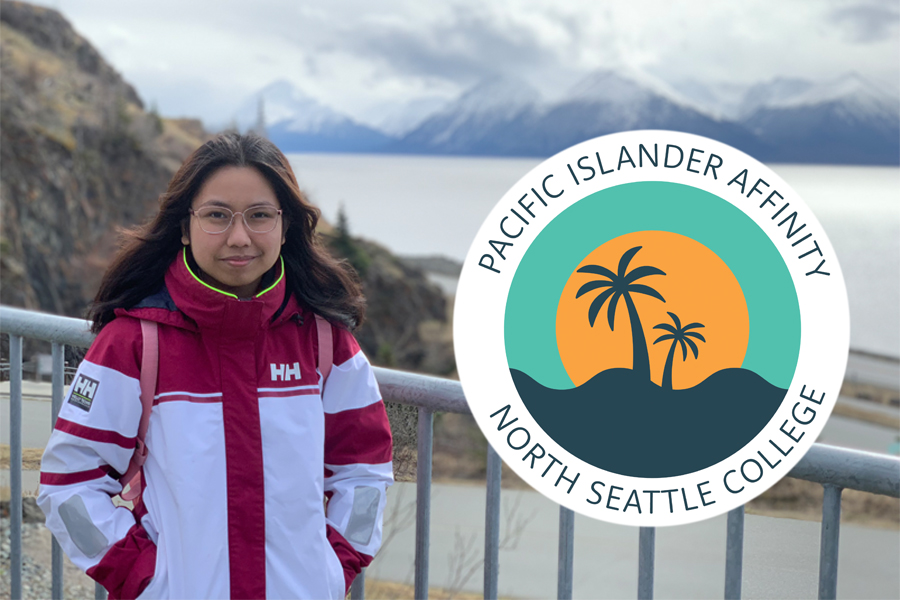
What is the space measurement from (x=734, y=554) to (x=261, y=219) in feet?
4.24

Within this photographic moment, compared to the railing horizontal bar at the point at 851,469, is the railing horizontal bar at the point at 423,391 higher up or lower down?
higher up

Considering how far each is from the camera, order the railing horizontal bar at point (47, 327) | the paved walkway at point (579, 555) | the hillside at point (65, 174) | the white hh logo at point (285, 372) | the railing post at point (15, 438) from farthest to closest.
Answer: the hillside at point (65, 174)
the paved walkway at point (579, 555)
the railing post at point (15, 438)
the railing horizontal bar at point (47, 327)
the white hh logo at point (285, 372)

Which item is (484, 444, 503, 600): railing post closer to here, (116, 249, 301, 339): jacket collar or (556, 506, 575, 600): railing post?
(556, 506, 575, 600): railing post

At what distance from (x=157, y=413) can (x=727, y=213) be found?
7.39ft

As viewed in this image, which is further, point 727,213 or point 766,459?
point 727,213

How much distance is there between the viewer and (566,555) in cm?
201

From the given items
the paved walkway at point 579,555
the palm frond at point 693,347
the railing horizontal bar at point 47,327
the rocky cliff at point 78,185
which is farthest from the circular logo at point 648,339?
the rocky cliff at point 78,185

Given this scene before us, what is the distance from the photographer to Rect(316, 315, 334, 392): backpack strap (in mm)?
1881

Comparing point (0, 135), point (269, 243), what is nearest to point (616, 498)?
point (269, 243)

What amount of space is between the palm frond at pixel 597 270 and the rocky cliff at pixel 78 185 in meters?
26.0

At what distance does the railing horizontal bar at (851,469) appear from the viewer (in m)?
1.71

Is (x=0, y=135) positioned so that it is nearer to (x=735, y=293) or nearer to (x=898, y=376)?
(x=735, y=293)

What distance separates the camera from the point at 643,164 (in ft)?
10.5

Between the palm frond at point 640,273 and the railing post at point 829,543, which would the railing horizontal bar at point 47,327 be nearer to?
the railing post at point 829,543
